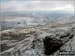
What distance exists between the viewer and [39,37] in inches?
199

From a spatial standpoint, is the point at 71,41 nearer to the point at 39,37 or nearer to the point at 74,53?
the point at 74,53

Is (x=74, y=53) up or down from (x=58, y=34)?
down

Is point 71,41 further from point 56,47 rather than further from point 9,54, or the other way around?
point 9,54

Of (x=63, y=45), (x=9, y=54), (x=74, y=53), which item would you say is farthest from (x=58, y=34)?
(x=9, y=54)

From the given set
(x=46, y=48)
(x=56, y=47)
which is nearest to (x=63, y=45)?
(x=56, y=47)

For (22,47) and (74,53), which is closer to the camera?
(74,53)

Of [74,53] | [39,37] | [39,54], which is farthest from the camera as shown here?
[39,37]

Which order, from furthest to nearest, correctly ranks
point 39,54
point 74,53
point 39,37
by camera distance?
point 39,37 < point 39,54 < point 74,53

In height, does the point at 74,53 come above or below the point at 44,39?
below

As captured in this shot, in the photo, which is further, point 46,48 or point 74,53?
point 46,48

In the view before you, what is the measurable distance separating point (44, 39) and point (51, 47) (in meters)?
0.41

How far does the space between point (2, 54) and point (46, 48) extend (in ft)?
5.58

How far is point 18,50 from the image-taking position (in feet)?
15.9

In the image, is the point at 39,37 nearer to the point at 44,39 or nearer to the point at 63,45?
the point at 44,39
